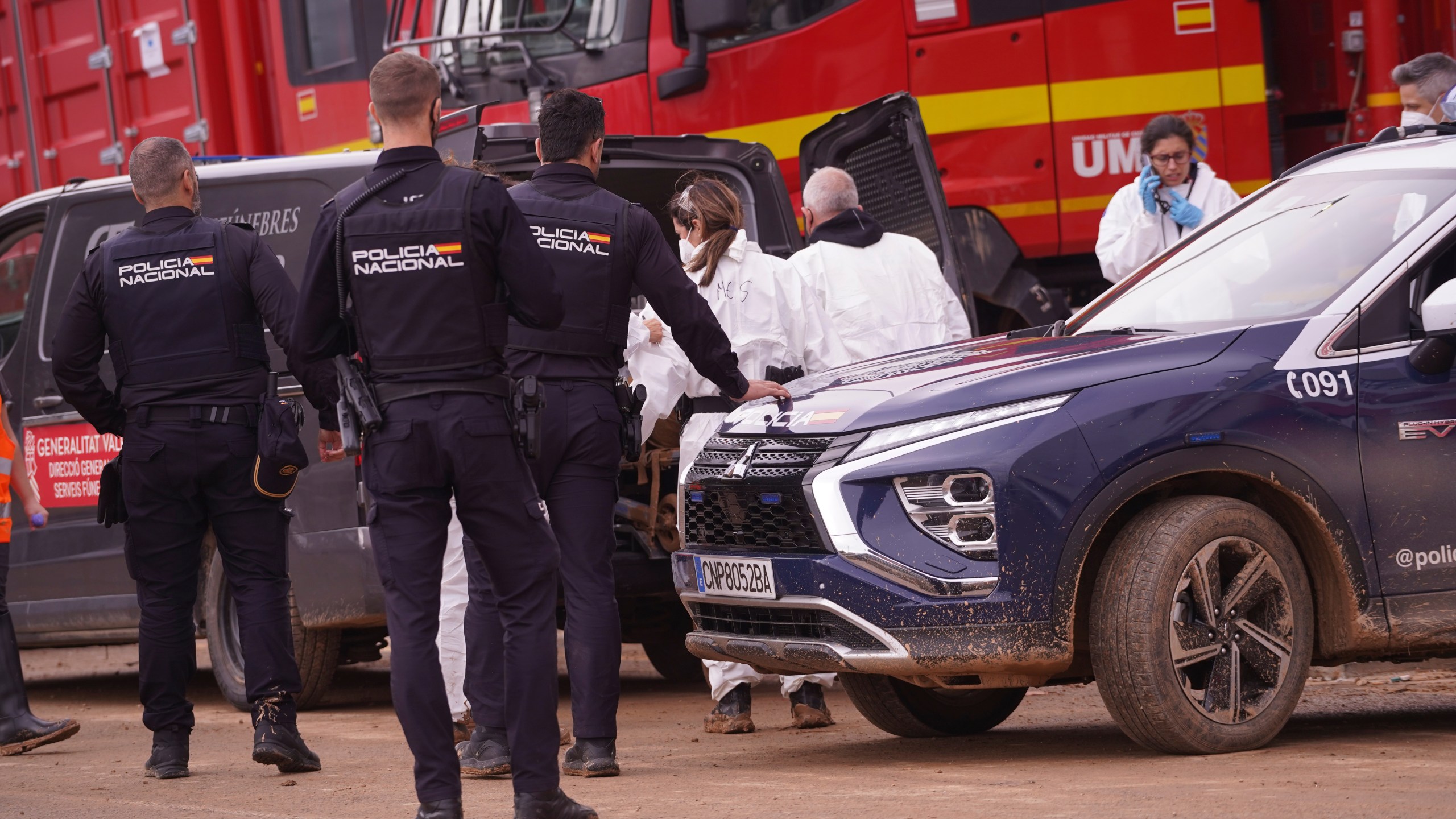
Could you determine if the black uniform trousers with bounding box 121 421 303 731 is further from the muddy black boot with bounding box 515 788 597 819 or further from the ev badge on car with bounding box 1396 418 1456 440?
the ev badge on car with bounding box 1396 418 1456 440

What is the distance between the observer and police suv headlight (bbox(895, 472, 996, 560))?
496 centimetres

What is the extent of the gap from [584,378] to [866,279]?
186 cm

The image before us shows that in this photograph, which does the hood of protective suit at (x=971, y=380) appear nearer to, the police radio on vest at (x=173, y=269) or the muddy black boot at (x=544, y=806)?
the muddy black boot at (x=544, y=806)

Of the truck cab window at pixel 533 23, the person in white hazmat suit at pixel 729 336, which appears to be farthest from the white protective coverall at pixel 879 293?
the truck cab window at pixel 533 23

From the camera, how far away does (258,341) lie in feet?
19.5

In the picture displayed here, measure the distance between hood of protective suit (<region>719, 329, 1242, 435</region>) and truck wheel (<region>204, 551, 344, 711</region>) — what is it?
242 cm

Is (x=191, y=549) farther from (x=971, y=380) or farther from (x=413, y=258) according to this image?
(x=971, y=380)

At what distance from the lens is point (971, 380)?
5.23 metres

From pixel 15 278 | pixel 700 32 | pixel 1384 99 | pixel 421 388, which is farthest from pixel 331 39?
pixel 421 388

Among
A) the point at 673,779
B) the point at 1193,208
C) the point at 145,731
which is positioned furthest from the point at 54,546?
the point at 1193,208

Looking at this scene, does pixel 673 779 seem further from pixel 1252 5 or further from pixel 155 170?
pixel 1252 5

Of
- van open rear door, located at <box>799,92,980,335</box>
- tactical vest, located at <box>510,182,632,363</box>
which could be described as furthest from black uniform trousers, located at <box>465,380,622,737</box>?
van open rear door, located at <box>799,92,980,335</box>

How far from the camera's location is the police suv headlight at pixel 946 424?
505cm

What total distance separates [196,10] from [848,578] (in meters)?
8.50
